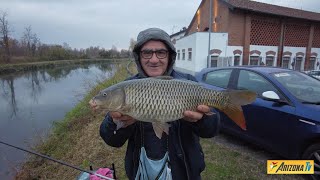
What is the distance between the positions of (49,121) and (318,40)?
26535 millimetres

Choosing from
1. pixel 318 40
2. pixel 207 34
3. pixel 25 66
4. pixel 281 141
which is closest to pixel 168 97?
pixel 281 141

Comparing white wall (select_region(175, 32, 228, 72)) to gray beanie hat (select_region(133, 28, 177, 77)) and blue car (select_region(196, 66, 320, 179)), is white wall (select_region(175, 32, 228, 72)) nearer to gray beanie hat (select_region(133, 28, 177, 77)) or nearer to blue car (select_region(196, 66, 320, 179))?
blue car (select_region(196, 66, 320, 179))

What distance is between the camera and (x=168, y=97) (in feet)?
6.33

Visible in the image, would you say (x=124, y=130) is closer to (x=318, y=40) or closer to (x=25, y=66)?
(x=318, y=40)

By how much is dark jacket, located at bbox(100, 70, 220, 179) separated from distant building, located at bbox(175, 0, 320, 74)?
18.0m

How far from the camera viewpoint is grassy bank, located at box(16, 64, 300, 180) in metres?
4.07

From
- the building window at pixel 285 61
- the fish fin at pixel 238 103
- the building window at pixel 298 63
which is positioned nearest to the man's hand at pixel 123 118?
the fish fin at pixel 238 103

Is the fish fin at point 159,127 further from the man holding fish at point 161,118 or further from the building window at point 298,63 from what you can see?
the building window at point 298,63

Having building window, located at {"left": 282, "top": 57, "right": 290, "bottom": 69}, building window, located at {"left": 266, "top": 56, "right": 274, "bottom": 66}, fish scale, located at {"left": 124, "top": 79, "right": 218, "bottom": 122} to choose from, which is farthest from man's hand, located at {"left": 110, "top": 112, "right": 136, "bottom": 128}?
building window, located at {"left": 282, "top": 57, "right": 290, "bottom": 69}

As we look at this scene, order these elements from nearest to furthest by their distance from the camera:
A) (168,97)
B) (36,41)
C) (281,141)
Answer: (168,97) → (281,141) → (36,41)

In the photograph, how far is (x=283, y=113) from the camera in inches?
152

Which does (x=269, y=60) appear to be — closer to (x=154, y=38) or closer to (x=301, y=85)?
(x=301, y=85)

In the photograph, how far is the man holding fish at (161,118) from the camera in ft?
6.28

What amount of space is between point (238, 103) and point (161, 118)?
0.68 metres
